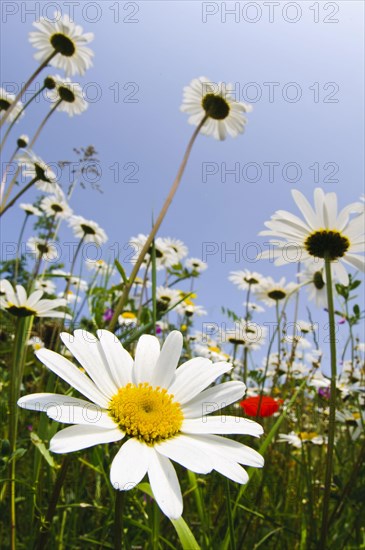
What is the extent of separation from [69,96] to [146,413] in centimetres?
194

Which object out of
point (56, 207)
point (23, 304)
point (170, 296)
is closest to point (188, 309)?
point (170, 296)

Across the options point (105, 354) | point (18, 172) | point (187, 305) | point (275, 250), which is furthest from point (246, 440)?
point (187, 305)

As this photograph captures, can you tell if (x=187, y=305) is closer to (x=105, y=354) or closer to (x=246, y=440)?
(x=246, y=440)

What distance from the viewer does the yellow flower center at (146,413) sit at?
1.52 feet

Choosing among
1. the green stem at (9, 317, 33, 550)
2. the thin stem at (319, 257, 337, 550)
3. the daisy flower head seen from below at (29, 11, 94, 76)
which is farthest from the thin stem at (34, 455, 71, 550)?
the daisy flower head seen from below at (29, 11, 94, 76)

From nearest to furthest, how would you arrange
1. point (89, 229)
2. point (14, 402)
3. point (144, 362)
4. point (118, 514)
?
point (118, 514), point (144, 362), point (14, 402), point (89, 229)

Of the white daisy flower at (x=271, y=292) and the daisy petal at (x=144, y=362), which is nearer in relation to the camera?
the daisy petal at (x=144, y=362)

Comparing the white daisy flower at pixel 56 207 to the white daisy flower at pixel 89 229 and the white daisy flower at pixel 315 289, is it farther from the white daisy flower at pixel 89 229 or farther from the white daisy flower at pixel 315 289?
the white daisy flower at pixel 315 289

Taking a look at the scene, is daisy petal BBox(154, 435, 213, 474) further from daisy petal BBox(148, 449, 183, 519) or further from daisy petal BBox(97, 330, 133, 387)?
daisy petal BBox(97, 330, 133, 387)

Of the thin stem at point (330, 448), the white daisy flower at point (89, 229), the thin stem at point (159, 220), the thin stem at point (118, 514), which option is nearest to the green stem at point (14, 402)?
the thin stem at point (159, 220)

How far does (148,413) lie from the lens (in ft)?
1.59

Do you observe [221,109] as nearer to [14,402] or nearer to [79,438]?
[14,402]

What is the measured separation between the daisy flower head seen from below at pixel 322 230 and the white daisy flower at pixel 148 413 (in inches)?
15.7

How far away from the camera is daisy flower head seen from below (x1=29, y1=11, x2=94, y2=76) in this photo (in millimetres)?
1911
